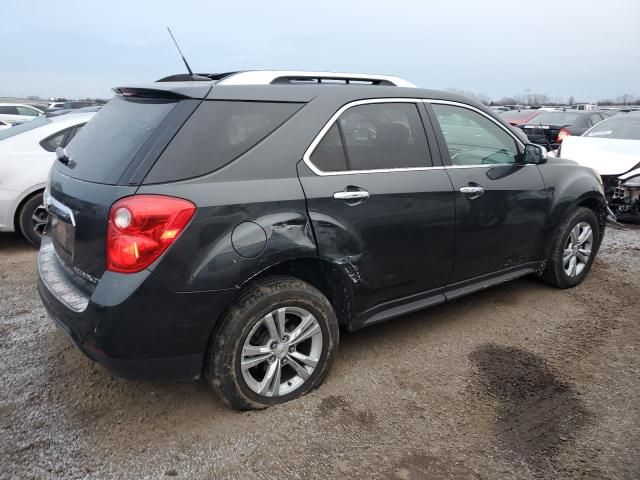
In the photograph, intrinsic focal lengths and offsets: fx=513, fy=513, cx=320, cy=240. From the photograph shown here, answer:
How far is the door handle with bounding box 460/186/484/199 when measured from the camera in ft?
11.4

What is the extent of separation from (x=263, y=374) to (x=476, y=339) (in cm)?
167

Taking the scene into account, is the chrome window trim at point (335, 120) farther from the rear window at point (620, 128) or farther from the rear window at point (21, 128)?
the rear window at point (620, 128)

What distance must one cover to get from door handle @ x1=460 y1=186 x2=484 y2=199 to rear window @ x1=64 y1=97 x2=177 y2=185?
1960 mm

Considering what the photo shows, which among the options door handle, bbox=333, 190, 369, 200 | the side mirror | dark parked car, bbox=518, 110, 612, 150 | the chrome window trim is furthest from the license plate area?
dark parked car, bbox=518, 110, 612, 150

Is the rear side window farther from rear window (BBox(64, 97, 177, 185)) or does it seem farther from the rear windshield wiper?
rear window (BBox(64, 97, 177, 185))

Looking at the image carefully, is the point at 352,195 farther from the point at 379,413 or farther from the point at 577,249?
the point at 577,249

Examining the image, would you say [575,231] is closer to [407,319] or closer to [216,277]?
[407,319]

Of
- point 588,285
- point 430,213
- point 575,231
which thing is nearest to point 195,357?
point 430,213

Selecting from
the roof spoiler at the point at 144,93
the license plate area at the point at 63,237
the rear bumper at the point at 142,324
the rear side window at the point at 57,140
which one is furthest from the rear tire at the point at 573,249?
the rear side window at the point at 57,140

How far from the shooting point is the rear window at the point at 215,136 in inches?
96.6

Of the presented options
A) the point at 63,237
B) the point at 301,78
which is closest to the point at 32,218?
the point at 63,237

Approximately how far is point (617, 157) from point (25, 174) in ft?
24.6

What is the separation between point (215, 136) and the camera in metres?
2.58

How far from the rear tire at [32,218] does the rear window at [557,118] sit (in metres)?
11.4
